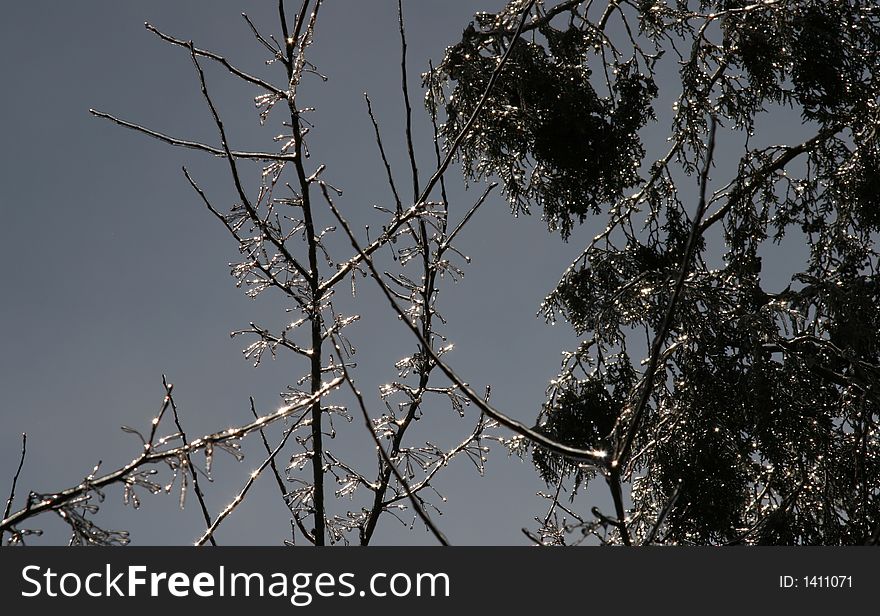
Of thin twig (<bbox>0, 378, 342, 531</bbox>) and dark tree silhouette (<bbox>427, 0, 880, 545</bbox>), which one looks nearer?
thin twig (<bbox>0, 378, 342, 531</bbox>)

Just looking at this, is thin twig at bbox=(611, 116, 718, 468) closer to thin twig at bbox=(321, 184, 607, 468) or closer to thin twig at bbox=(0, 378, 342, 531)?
thin twig at bbox=(321, 184, 607, 468)

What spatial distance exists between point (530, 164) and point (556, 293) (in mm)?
1187

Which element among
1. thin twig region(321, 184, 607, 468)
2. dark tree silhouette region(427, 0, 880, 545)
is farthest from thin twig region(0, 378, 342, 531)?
dark tree silhouette region(427, 0, 880, 545)

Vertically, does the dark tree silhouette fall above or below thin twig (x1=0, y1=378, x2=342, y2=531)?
above

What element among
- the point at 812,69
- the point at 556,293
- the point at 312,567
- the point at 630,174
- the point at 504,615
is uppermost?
the point at 812,69

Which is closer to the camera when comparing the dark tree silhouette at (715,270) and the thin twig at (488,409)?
the thin twig at (488,409)

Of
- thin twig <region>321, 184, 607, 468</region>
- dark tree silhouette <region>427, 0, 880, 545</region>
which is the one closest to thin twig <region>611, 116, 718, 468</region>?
thin twig <region>321, 184, 607, 468</region>

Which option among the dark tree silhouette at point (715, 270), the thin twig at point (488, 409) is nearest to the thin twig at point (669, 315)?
the thin twig at point (488, 409)

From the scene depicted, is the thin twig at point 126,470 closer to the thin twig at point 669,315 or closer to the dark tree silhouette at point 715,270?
the thin twig at point 669,315

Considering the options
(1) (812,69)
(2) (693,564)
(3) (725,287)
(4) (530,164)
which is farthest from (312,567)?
(1) (812,69)

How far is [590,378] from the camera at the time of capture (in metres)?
7.28

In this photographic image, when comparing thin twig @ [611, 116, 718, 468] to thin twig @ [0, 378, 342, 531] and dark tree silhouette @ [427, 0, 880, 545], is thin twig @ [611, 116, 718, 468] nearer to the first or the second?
thin twig @ [0, 378, 342, 531]

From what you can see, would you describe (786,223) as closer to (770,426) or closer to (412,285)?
(770,426)

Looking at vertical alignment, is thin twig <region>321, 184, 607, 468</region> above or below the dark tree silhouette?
below
